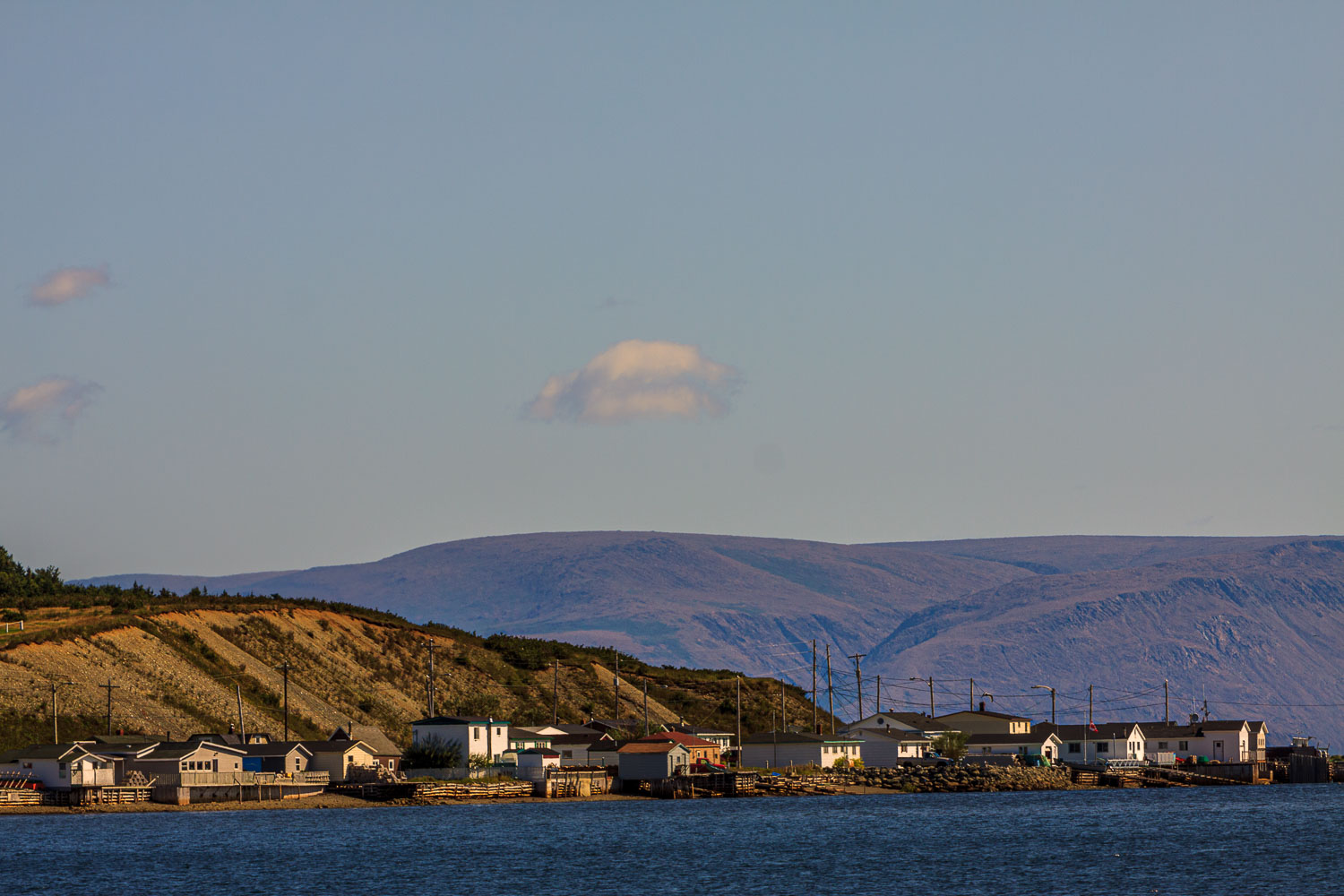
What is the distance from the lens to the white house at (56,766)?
362 feet

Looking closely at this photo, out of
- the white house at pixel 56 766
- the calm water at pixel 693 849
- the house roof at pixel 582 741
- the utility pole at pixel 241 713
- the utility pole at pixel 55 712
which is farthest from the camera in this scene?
the house roof at pixel 582 741

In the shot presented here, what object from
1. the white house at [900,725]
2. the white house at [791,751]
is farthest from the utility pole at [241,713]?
the white house at [900,725]

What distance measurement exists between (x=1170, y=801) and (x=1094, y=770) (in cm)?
2537

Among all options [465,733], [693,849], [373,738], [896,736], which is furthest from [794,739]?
[693,849]

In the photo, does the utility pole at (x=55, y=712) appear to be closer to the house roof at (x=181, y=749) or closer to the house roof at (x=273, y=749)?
the house roof at (x=181, y=749)

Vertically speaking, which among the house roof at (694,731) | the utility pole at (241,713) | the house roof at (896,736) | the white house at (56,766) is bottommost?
the house roof at (896,736)

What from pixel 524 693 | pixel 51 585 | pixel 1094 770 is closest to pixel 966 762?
pixel 1094 770

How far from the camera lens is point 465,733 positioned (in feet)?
432

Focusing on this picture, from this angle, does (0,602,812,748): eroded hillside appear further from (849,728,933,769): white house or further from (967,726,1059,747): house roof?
(849,728,933,769): white house

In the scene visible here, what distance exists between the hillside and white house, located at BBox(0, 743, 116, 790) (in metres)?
6.85

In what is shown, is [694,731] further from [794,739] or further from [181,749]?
[181,749]

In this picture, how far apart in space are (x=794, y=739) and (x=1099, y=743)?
36.2 meters

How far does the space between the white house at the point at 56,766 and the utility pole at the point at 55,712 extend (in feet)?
17.4

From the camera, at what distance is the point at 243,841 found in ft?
307
